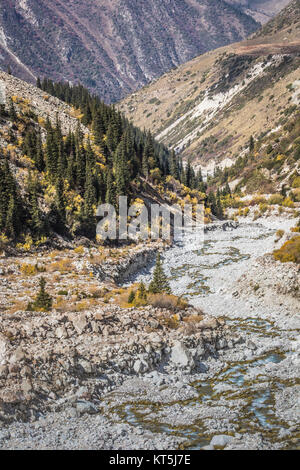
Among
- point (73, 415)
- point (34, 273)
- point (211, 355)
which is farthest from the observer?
point (34, 273)

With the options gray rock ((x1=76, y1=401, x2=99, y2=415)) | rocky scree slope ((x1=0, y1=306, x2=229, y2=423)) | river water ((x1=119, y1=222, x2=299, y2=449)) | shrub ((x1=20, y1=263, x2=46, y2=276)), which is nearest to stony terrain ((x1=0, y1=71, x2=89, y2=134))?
shrub ((x1=20, y1=263, x2=46, y2=276))

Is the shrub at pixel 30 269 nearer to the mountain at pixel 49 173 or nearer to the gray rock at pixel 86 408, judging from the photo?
the mountain at pixel 49 173

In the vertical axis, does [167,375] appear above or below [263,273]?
below

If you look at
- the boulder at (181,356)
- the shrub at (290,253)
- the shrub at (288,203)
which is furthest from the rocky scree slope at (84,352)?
the shrub at (288,203)

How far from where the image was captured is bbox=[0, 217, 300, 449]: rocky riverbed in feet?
47.1

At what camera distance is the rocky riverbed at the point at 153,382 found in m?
14.3

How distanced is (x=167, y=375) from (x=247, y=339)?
23.2ft

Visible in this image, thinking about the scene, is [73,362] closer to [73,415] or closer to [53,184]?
[73,415]

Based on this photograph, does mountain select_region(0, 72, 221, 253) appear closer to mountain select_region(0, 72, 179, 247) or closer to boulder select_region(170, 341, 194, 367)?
mountain select_region(0, 72, 179, 247)

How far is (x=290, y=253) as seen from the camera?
34531 millimetres

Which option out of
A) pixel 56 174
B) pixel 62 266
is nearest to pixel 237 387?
pixel 62 266

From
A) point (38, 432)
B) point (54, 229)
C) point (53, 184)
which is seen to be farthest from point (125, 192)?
point (38, 432)

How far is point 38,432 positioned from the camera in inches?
555

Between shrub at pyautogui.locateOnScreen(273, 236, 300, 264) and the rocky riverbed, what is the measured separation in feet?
17.1
